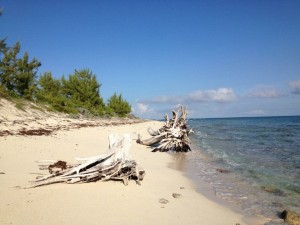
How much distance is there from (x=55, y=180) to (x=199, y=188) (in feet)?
13.0

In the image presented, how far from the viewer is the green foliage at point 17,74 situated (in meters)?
31.5

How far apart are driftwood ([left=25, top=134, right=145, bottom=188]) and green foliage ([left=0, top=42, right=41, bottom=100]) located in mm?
28424

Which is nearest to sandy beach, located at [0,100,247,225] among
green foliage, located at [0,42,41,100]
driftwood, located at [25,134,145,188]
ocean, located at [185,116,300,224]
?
driftwood, located at [25,134,145,188]

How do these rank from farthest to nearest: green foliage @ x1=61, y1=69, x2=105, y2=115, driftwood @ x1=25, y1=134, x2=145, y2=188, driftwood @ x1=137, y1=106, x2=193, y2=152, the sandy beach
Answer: green foliage @ x1=61, y1=69, x2=105, y2=115, driftwood @ x1=137, y1=106, x2=193, y2=152, driftwood @ x1=25, y1=134, x2=145, y2=188, the sandy beach

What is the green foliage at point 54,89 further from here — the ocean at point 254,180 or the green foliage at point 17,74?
the ocean at point 254,180

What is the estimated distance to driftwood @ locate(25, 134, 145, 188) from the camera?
602cm

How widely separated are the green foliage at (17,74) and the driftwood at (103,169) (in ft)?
93.3

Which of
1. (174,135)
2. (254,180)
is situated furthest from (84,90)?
(254,180)

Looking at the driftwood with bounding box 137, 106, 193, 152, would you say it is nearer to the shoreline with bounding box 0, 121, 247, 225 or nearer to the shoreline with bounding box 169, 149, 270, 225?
the shoreline with bounding box 169, 149, 270, 225

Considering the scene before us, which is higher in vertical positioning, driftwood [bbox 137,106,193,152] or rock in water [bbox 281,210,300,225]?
driftwood [bbox 137,106,193,152]

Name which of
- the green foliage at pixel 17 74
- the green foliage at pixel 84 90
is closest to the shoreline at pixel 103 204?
the green foliage at pixel 17 74

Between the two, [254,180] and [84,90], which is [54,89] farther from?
[254,180]

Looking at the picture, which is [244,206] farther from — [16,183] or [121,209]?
[16,183]

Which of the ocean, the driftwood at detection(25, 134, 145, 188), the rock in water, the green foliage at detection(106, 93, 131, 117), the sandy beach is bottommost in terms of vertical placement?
the ocean
